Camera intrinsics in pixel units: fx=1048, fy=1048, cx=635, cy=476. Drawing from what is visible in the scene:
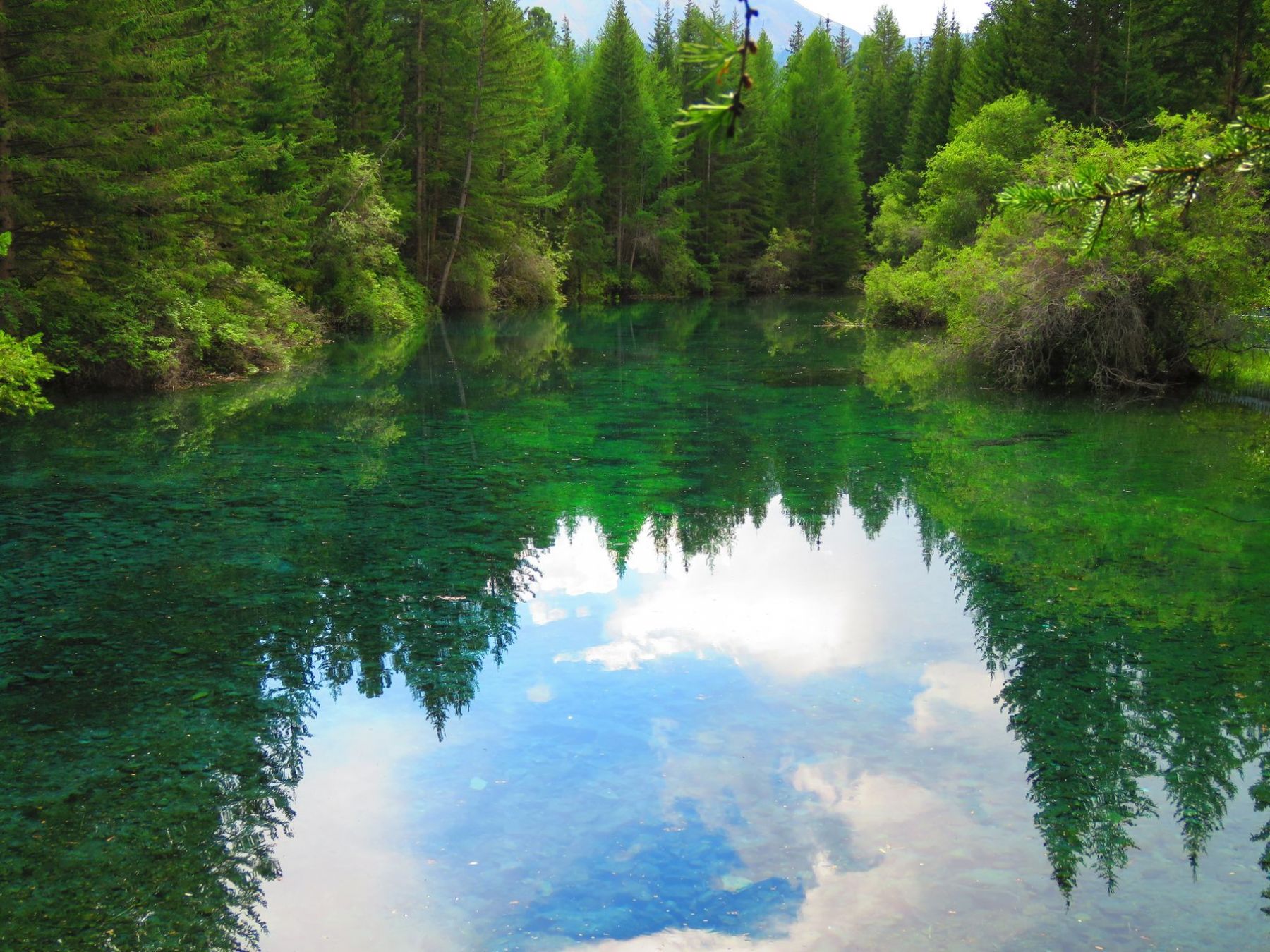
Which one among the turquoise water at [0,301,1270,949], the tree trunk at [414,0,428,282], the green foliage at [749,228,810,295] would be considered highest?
the tree trunk at [414,0,428,282]

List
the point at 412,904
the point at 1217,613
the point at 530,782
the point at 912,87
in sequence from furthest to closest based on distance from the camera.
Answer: the point at 912,87 < the point at 1217,613 < the point at 530,782 < the point at 412,904

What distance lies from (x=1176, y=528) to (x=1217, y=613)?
8.31 feet

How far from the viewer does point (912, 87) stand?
219ft

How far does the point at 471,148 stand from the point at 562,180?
12.6m

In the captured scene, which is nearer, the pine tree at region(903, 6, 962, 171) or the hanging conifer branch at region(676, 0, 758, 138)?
the hanging conifer branch at region(676, 0, 758, 138)

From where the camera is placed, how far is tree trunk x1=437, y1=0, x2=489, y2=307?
128 ft

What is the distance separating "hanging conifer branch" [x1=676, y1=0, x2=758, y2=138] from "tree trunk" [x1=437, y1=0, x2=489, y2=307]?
3852 centimetres

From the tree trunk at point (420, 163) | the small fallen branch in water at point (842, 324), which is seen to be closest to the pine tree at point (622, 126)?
the tree trunk at point (420, 163)

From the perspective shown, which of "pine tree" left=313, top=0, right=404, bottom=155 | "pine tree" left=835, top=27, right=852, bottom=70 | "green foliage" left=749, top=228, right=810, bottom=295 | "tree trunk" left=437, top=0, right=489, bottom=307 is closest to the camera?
"pine tree" left=313, top=0, right=404, bottom=155

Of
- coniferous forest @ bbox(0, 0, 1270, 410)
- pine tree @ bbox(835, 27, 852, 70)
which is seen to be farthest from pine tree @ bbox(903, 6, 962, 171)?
pine tree @ bbox(835, 27, 852, 70)

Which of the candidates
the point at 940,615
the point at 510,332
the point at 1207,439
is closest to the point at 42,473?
the point at 940,615

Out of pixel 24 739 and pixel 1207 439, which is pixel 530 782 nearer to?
pixel 24 739

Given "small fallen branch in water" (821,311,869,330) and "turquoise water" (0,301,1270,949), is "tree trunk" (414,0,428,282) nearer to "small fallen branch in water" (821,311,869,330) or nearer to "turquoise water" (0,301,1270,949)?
"small fallen branch in water" (821,311,869,330)

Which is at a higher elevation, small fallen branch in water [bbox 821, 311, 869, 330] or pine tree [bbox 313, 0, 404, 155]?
pine tree [bbox 313, 0, 404, 155]
